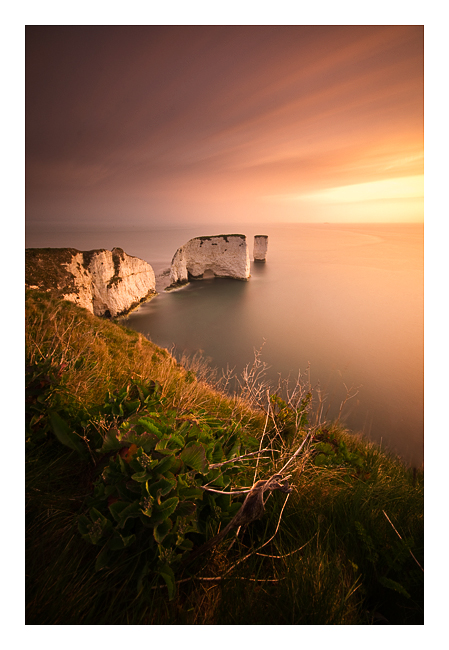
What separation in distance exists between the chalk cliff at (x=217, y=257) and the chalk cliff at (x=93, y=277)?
187 inches

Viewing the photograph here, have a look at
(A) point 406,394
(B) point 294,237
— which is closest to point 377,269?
(A) point 406,394

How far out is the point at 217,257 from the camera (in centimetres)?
2356

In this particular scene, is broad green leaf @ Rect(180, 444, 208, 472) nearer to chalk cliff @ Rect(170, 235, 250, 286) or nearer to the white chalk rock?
chalk cliff @ Rect(170, 235, 250, 286)

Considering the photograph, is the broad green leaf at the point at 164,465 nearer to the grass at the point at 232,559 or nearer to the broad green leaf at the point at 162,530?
the broad green leaf at the point at 162,530

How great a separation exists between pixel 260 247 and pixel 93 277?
20.2 metres

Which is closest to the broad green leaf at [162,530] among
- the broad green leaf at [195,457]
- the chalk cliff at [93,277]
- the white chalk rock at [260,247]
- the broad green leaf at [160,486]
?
the broad green leaf at [160,486]

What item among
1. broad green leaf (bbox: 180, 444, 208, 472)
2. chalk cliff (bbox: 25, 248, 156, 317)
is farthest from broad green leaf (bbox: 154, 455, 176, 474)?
chalk cliff (bbox: 25, 248, 156, 317)

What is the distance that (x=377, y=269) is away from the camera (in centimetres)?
1548

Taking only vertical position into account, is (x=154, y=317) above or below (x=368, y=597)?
above

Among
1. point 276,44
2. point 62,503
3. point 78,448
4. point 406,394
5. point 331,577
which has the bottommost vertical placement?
point 406,394

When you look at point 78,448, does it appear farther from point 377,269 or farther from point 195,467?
point 377,269

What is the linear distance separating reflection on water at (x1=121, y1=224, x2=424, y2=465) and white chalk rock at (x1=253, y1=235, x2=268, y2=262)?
32.9 ft

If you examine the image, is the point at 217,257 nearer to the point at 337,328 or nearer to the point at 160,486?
the point at 337,328
